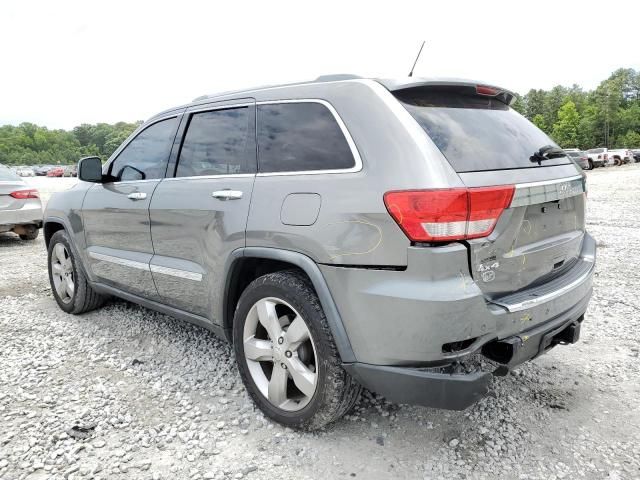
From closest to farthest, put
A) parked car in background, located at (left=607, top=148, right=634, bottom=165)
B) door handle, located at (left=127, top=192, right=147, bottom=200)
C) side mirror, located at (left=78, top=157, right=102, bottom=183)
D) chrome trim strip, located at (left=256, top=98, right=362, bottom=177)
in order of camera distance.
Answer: chrome trim strip, located at (left=256, top=98, right=362, bottom=177) → door handle, located at (left=127, top=192, right=147, bottom=200) → side mirror, located at (left=78, top=157, right=102, bottom=183) → parked car in background, located at (left=607, top=148, right=634, bottom=165)

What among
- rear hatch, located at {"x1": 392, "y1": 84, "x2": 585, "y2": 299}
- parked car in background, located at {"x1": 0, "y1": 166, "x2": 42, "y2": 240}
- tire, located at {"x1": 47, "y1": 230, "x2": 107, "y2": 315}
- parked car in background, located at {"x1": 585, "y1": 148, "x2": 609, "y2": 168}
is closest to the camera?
rear hatch, located at {"x1": 392, "y1": 84, "x2": 585, "y2": 299}

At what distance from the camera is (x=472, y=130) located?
2.41m

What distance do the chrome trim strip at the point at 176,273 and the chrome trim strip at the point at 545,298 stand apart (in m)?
1.78

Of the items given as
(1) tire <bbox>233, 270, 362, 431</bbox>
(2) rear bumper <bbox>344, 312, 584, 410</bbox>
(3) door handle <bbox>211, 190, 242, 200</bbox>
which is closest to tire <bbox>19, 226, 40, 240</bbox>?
(3) door handle <bbox>211, 190, 242, 200</bbox>

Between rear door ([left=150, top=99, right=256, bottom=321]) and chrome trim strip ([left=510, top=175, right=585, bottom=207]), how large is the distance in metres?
1.37

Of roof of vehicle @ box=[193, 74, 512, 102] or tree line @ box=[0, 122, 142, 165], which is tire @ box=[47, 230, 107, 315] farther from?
tree line @ box=[0, 122, 142, 165]

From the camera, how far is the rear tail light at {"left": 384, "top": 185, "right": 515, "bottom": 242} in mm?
2023

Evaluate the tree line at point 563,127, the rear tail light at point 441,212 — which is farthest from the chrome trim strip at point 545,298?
the tree line at point 563,127

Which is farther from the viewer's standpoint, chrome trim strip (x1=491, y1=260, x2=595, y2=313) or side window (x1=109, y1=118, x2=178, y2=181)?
side window (x1=109, y1=118, x2=178, y2=181)

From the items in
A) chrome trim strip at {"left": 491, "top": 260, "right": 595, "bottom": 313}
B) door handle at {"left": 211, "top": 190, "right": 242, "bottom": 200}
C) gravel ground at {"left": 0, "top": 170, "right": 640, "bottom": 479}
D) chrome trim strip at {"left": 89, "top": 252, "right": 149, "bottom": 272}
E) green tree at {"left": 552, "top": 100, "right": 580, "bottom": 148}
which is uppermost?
green tree at {"left": 552, "top": 100, "right": 580, "bottom": 148}

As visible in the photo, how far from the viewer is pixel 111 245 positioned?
3906 mm

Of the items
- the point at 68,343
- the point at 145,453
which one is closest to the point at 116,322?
the point at 68,343

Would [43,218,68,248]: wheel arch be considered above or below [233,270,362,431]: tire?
above

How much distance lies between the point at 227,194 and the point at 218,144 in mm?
482
